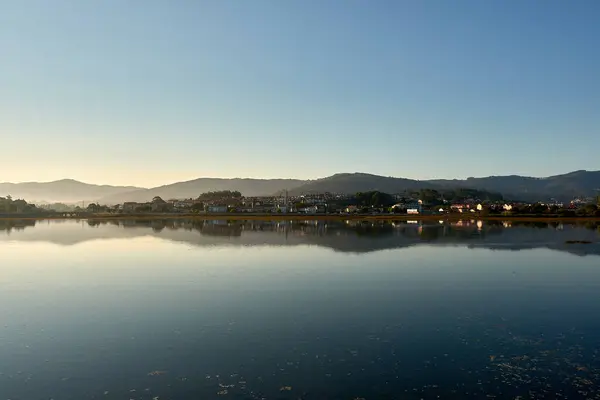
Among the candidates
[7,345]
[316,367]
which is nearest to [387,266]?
[316,367]

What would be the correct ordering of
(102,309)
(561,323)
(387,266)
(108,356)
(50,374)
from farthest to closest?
(387,266), (102,309), (561,323), (108,356), (50,374)

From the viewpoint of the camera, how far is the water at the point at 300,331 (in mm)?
12969

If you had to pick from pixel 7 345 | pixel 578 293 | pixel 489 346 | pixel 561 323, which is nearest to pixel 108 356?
pixel 7 345

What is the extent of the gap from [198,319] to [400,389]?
10368 mm

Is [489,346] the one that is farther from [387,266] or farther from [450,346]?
[387,266]

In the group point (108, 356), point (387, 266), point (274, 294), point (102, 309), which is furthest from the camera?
point (387, 266)

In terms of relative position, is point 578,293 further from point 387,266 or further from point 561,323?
point 387,266

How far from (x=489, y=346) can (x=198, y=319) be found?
38.7 ft

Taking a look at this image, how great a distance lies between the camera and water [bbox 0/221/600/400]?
13.0 m

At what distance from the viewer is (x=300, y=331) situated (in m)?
18.1

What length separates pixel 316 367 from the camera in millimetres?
14180

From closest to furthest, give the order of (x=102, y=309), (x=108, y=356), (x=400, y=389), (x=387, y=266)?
1. (x=400, y=389)
2. (x=108, y=356)
3. (x=102, y=309)
4. (x=387, y=266)

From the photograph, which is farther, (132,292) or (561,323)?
(132,292)

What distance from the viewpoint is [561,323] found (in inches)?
771
